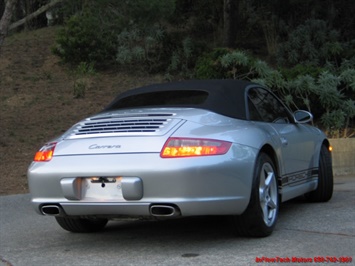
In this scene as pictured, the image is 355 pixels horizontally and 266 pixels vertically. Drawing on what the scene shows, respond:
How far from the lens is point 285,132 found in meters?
5.69

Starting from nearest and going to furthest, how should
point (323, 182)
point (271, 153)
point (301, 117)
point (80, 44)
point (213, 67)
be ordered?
point (271, 153), point (301, 117), point (323, 182), point (213, 67), point (80, 44)

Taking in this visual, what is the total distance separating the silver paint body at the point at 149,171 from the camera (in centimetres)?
430

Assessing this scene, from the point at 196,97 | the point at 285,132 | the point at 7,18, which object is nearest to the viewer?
the point at 196,97

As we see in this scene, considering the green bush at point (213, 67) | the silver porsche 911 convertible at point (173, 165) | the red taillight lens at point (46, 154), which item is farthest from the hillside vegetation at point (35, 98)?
the silver porsche 911 convertible at point (173, 165)

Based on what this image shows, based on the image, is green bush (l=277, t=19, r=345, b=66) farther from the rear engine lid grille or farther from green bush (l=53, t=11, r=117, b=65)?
the rear engine lid grille

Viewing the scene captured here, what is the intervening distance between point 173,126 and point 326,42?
41.8ft

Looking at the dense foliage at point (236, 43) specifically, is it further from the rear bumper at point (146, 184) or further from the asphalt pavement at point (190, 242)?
the rear bumper at point (146, 184)

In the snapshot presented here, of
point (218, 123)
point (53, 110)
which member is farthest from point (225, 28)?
point (218, 123)

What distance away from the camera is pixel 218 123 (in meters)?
4.80

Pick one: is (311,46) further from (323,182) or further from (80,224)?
(80,224)

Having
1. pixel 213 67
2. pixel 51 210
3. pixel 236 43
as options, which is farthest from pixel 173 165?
pixel 236 43

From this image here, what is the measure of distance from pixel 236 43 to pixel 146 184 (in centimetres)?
1446

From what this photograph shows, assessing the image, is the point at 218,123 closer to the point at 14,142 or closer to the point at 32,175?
the point at 32,175

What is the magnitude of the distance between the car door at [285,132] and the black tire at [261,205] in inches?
14.6
